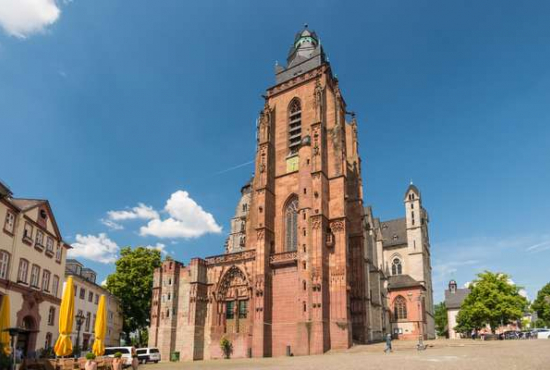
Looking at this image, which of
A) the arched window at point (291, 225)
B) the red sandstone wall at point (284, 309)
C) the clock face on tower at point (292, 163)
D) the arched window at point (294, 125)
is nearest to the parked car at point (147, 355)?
the red sandstone wall at point (284, 309)

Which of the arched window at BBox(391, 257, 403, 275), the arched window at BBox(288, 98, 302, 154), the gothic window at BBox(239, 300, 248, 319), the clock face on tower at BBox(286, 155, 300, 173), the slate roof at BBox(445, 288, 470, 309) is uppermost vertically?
the arched window at BBox(288, 98, 302, 154)

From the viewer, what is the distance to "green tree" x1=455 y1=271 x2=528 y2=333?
4925 centimetres

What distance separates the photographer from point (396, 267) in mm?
73375

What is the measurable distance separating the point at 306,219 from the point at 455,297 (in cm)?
6570

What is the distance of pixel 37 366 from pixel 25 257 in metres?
10.9

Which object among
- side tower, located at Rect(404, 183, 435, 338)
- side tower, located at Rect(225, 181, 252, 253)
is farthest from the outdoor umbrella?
side tower, located at Rect(404, 183, 435, 338)

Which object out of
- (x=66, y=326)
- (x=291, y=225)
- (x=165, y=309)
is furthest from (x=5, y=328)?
(x=291, y=225)

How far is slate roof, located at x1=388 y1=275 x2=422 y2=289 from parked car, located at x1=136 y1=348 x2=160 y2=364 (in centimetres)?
4047

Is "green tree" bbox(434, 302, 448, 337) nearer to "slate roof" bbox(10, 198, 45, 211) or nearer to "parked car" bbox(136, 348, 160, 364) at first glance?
"parked car" bbox(136, 348, 160, 364)

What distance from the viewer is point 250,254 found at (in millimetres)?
43281

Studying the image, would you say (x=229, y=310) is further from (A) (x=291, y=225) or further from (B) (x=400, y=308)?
(B) (x=400, y=308)

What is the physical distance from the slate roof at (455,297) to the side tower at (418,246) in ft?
58.7

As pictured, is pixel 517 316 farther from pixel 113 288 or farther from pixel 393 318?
pixel 113 288

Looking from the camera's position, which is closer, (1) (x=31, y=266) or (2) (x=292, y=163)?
(1) (x=31, y=266)
